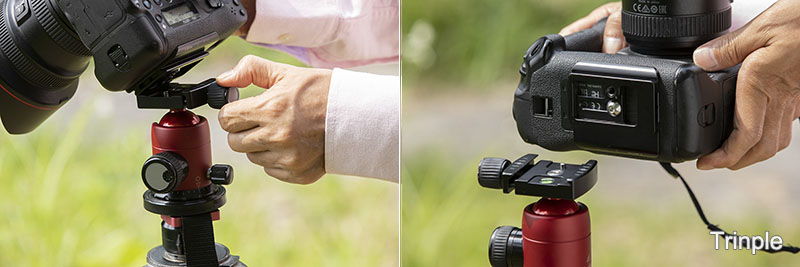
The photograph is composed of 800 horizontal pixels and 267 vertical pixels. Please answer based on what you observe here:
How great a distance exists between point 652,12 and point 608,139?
0.12 meters

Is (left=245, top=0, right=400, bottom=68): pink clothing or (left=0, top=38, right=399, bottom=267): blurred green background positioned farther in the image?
(left=0, top=38, right=399, bottom=267): blurred green background

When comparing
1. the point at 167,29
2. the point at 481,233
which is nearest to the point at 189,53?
the point at 167,29

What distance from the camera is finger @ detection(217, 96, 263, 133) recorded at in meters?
1.08

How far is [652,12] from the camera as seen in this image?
30.1 inches

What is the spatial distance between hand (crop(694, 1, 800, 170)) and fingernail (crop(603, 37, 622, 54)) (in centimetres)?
18

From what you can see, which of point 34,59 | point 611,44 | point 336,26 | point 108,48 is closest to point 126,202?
point 336,26

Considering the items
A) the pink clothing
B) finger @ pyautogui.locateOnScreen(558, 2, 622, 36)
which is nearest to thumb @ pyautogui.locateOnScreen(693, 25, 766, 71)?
finger @ pyautogui.locateOnScreen(558, 2, 622, 36)

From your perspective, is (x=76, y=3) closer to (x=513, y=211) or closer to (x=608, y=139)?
(x=608, y=139)

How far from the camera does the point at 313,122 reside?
1.11m

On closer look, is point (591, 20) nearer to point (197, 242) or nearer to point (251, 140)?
point (251, 140)

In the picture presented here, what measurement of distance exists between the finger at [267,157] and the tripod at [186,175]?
13cm

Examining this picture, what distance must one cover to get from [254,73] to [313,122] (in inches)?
3.8

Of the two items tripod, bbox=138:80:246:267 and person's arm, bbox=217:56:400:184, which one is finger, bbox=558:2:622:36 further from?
tripod, bbox=138:80:246:267

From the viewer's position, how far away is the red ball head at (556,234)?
701 mm
